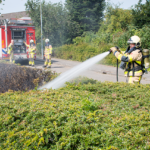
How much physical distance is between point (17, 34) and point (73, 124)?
14.5 meters

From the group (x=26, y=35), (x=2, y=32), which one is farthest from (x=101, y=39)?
(x=2, y=32)

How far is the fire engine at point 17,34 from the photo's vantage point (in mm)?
14577

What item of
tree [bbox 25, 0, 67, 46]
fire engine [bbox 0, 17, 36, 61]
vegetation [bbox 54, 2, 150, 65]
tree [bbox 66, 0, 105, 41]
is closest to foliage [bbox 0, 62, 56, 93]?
vegetation [bbox 54, 2, 150, 65]

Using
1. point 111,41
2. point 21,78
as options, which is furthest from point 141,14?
point 21,78

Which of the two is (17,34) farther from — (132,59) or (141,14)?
(132,59)

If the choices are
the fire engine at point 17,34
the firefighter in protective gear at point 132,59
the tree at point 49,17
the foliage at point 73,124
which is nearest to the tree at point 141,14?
the fire engine at point 17,34

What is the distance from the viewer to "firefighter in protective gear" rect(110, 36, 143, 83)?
468 centimetres

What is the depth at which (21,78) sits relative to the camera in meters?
5.37

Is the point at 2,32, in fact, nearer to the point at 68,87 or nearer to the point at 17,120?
the point at 68,87

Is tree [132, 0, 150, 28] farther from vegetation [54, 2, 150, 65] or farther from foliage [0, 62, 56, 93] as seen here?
foliage [0, 62, 56, 93]

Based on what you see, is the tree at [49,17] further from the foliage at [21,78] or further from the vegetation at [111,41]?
the foliage at [21,78]

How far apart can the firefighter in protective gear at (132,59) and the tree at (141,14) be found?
37.6 feet

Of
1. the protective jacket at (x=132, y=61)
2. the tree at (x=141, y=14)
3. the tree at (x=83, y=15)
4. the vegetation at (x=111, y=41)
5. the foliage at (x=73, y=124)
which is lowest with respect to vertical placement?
the foliage at (x=73, y=124)

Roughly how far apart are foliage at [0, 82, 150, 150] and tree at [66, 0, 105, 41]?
78.6ft
